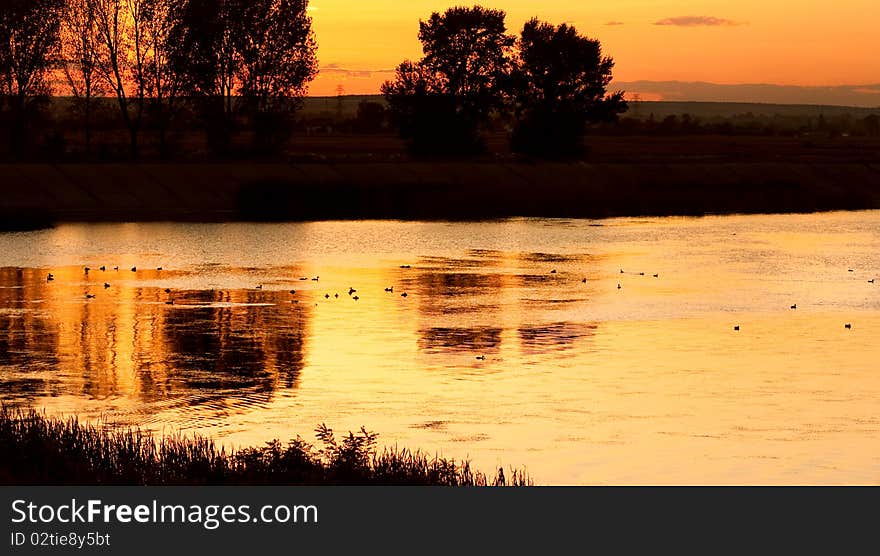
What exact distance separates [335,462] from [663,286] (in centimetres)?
2698

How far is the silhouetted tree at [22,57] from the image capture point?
94250mm

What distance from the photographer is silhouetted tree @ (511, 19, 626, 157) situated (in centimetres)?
11462

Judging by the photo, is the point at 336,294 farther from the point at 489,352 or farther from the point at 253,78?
the point at 253,78

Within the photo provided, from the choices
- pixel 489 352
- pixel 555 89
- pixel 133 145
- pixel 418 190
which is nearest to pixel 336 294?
pixel 489 352

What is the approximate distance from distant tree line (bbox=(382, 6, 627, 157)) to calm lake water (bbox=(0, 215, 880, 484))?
54610 mm

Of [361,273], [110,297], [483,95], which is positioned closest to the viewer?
[110,297]

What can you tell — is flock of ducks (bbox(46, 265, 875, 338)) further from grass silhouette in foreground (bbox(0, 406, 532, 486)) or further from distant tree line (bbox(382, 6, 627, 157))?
distant tree line (bbox(382, 6, 627, 157))

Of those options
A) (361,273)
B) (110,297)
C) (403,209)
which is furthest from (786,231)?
(110,297)

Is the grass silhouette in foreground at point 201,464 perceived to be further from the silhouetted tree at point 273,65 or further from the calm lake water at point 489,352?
the silhouetted tree at point 273,65

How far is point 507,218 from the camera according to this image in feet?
274

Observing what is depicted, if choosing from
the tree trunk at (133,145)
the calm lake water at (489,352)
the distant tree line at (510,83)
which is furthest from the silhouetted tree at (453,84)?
the calm lake water at (489,352)

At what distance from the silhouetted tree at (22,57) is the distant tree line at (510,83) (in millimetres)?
26216

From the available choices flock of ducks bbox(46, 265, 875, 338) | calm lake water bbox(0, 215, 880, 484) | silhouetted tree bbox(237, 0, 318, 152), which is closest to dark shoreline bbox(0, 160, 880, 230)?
silhouetted tree bbox(237, 0, 318, 152)

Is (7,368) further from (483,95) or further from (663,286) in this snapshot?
(483,95)
